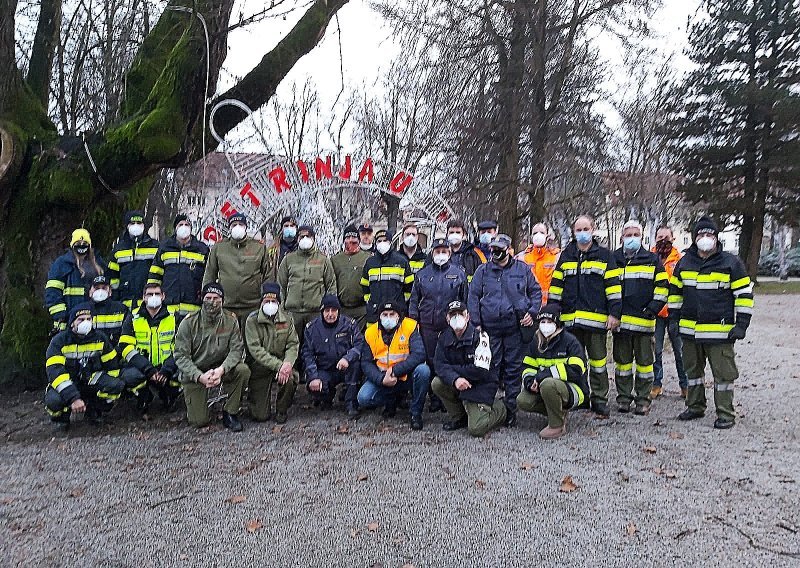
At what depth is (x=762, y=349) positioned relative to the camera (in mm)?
11227

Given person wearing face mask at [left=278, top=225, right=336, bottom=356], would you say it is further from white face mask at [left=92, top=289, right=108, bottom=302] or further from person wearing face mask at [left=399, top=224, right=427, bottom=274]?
white face mask at [left=92, top=289, right=108, bottom=302]

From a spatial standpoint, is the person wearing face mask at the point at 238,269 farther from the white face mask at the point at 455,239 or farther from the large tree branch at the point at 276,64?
the white face mask at the point at 455,239

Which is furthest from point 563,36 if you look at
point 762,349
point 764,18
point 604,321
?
point 764,18

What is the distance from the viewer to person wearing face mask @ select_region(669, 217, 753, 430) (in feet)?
20.4

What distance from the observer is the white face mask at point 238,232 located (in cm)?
759

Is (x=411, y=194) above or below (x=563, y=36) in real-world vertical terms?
below

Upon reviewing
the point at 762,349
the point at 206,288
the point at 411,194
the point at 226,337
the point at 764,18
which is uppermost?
the point at 764,18

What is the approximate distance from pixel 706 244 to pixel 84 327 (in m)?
6.15

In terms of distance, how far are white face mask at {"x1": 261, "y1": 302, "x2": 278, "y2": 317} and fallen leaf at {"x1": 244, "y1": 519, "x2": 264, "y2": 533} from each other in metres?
2.91

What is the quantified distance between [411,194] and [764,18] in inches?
876

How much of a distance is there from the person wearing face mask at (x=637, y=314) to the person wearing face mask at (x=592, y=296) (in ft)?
0.43

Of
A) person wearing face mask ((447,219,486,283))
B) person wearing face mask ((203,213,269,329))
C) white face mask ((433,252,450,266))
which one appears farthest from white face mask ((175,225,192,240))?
person wearing face mask ((447,219,486,283))

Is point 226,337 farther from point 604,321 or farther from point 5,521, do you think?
point 604,321

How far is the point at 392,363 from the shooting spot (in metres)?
6.82
